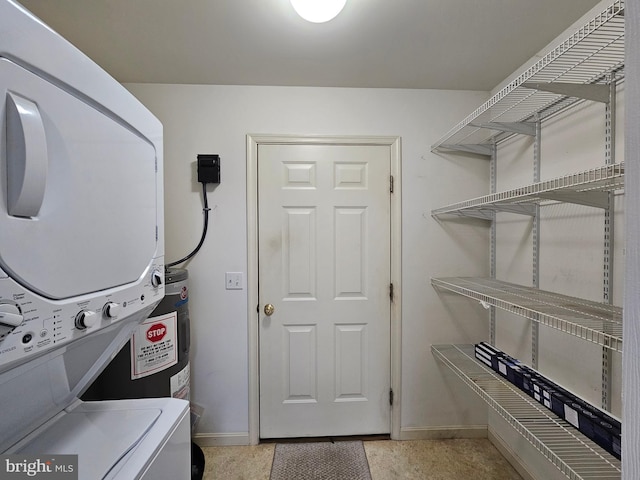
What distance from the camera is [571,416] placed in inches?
42.4

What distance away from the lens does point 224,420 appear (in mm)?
1815

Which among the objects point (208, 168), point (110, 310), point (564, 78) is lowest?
point (110, 310)

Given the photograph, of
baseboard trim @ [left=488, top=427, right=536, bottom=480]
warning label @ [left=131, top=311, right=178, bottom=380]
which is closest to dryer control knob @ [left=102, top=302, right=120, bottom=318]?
warning label @ [left=131, top=311, right=178, bottom=380]

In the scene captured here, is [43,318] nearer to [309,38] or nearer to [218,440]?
[309,38]

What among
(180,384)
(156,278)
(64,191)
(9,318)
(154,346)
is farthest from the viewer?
(180,384)

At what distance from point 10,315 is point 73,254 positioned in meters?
0.15

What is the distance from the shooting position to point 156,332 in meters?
1.36

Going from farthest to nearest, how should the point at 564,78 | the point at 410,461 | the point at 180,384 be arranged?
the point at 410,461, the point at 180,384, the point at 564,78

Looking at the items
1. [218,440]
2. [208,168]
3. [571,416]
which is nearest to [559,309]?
[571,416]

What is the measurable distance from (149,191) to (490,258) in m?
1.97

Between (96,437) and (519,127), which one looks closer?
(96,437)

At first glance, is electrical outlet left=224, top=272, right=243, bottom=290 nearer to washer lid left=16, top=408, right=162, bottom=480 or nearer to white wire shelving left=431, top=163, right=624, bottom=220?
washer lid left=16, top=408, right=162, bottom=480

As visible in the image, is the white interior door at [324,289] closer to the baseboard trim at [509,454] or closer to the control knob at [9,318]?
the baseboard trim at [509,454]

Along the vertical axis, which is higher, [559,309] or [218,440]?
[559,309]
